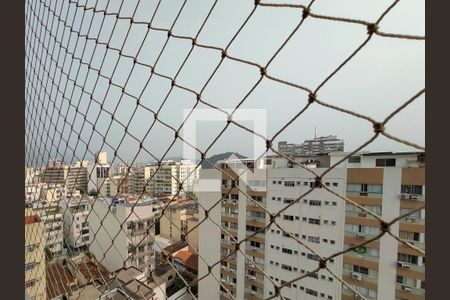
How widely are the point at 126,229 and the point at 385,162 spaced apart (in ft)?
12.6

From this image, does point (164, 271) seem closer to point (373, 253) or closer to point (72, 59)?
point (373, 253)

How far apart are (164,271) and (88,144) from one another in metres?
6.33

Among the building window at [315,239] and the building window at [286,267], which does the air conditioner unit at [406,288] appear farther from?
the building window at [286,267]

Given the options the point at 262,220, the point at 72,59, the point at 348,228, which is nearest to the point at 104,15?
the point at 72,59

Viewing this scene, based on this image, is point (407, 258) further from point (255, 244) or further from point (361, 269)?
point (255, 244)

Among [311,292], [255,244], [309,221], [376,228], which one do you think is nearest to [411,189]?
[376,228]

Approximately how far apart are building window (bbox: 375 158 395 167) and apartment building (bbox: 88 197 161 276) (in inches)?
134

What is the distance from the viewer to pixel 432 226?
0.69 feet

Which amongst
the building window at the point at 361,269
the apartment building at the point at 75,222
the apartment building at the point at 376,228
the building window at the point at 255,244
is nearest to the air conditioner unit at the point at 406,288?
the apartment building at the point at 376,228

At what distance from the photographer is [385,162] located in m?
3.97

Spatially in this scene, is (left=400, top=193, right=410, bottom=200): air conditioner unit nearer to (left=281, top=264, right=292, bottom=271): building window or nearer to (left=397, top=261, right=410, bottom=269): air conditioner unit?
(left=397, top=261, right=410, bottom=269): air conditioner unit

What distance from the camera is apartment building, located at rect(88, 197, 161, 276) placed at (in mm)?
819

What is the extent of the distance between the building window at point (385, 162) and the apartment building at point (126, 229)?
3.41 m

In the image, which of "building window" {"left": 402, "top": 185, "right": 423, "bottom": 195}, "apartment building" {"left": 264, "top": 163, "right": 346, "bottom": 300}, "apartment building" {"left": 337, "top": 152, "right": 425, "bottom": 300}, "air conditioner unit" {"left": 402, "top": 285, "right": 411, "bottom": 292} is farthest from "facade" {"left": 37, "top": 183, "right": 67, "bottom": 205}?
"air conditioner unit" {"left": 402, "top": 285, "right": 411, "bottom": 292}
